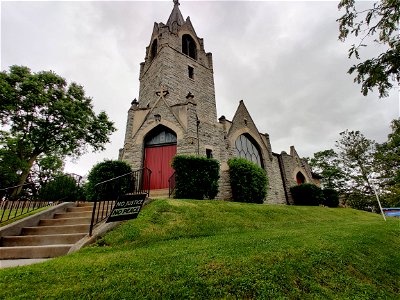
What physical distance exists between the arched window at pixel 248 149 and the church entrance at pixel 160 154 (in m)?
4.89

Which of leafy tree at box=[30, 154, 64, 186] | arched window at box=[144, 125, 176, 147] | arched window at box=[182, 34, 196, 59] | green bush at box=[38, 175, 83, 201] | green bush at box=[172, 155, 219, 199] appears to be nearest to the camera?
green bush at box=[38, 175, 83, 201]

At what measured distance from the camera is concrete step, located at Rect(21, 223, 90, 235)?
5.38 m

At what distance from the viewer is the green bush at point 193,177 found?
8844 millimetres

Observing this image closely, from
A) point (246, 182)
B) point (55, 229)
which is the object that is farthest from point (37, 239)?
point (246, 182)

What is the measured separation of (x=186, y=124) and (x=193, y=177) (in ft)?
11.4

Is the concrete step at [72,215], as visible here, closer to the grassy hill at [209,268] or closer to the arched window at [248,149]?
the grassy hill at [209,268]

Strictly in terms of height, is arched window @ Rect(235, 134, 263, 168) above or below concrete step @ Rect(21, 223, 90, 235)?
above

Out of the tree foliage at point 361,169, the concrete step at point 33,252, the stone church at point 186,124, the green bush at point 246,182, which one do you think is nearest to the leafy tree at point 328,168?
the tree foliage at point 361,169

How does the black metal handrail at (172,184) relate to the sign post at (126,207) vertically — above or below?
above

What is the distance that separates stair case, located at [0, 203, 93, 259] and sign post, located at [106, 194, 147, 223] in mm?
915

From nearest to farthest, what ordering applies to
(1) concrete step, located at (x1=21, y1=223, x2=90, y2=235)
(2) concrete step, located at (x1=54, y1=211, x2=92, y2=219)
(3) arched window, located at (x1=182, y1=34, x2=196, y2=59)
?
(1) concrete step, located at (x1=21, y1=223, x2=90, y2=235), (2) concrete step, located at (x1=54, y1=211, x2=92, y2=219), (3) arched window, located at (x1=182, y1=34, x2=196, y2=59)

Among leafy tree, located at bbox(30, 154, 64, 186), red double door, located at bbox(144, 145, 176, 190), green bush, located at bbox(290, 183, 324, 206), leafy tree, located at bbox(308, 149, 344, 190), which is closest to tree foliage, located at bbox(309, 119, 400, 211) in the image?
leafy tree, located at bbox(308, 149, 344, 190)

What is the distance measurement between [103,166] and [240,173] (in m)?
6.77

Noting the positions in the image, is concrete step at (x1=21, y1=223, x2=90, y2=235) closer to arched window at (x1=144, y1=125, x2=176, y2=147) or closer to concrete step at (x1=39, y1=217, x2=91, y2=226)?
concrete step at (x1=39, y1=217, x2=91, y2=226)
